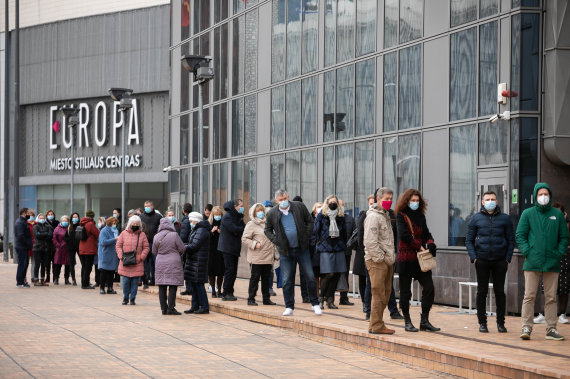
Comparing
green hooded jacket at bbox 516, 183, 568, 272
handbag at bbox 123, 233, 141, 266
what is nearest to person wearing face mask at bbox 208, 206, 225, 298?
handbag at bbox 123, 233, 141, 266

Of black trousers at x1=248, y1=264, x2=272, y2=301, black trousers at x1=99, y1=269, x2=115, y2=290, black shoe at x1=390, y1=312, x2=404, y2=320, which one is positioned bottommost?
black trousers at x1=99, y1=269, x2=115, y2=290

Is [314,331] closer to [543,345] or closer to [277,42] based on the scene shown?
[543,345]

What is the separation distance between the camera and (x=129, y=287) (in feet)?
68.4

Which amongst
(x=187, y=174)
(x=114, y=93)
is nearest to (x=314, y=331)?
(x=114, y=93)

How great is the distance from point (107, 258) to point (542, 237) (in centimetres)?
1267

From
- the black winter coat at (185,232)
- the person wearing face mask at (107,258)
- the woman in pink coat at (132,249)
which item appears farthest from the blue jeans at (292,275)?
the person wearing face mask at (107,258)

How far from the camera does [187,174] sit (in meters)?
36.5

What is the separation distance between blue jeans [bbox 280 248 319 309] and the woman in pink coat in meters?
4.59

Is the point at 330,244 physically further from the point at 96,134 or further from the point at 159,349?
the point at 96,134

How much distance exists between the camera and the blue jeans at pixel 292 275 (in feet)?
55.3

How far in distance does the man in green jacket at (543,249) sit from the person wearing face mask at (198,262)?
6.30 m

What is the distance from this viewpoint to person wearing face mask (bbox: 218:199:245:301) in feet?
66.0

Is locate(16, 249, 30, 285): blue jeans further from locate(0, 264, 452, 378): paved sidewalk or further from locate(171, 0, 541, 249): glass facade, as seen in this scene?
locate(171, 0, 541, 249): glass facade

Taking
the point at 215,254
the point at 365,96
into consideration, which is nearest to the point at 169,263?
the point at 215,254
